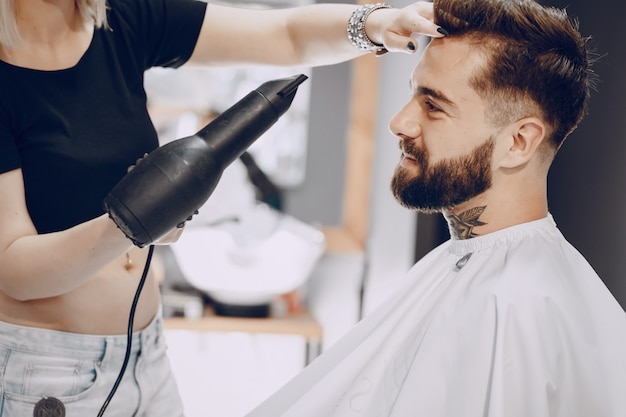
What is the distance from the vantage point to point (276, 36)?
1.68 meters

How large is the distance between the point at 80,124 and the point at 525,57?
0.84 metres

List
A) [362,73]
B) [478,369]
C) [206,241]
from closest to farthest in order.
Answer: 1. [478,369]
2. [206,241]
3. [362,73]

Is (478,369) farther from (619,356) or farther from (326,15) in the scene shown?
(326,15)

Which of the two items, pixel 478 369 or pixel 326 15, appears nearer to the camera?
pixel 478 369

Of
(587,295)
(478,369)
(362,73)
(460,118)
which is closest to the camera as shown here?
(478,369)

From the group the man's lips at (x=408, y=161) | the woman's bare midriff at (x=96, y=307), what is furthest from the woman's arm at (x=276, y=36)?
the woman's bare midriff at (x=96, y=307)

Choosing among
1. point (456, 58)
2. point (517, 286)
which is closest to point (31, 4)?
point (456, 58)

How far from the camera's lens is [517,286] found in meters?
1.30

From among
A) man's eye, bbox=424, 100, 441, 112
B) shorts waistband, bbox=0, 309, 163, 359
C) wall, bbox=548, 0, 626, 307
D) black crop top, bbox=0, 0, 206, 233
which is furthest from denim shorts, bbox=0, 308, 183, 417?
wall, bbox=548, 0, 626, 307

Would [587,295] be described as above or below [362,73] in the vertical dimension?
below

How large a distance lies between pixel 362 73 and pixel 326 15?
1.57 meters

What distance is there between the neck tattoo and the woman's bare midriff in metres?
0.64

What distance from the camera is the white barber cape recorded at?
48.1 inches

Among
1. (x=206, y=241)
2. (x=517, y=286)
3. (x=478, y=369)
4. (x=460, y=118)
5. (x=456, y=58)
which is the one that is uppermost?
(x=456, y=58)
